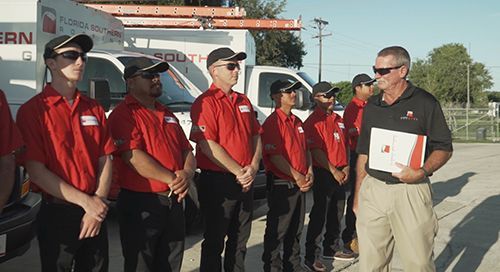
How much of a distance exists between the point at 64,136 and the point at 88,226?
53cm

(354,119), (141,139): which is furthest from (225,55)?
(354,119)

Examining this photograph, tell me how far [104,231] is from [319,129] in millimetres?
3004

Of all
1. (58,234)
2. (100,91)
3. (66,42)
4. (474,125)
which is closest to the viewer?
(58,234)

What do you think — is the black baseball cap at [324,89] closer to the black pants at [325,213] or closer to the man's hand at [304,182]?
the black pants at [325,213]

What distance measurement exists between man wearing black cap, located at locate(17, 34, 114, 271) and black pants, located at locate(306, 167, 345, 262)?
2.83 m

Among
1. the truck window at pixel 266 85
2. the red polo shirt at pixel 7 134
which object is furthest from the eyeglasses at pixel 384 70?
the truck window at pixel 266 85

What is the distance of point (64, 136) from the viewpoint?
11.0 ft

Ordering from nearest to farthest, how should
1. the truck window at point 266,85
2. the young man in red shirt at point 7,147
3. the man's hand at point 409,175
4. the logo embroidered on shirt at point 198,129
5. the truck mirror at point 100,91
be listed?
the young man in red shirt at point 7,147 → the man's hand at point 409,175 → the logo embroidered on shirt at point 198,129 → the truck mirror at point 100,91 → the truck window at point 266,85

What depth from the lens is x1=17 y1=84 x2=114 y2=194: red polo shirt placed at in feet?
10.9

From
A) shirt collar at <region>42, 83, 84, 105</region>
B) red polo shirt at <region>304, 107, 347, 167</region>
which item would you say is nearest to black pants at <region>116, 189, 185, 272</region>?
shirt collar at <region>42, 83, 84, 105</region>

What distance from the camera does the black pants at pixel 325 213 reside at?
19.5ft

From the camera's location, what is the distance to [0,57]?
7.49 metres

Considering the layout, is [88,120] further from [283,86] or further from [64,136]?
[283,86]

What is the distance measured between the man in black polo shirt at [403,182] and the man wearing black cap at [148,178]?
138cm
